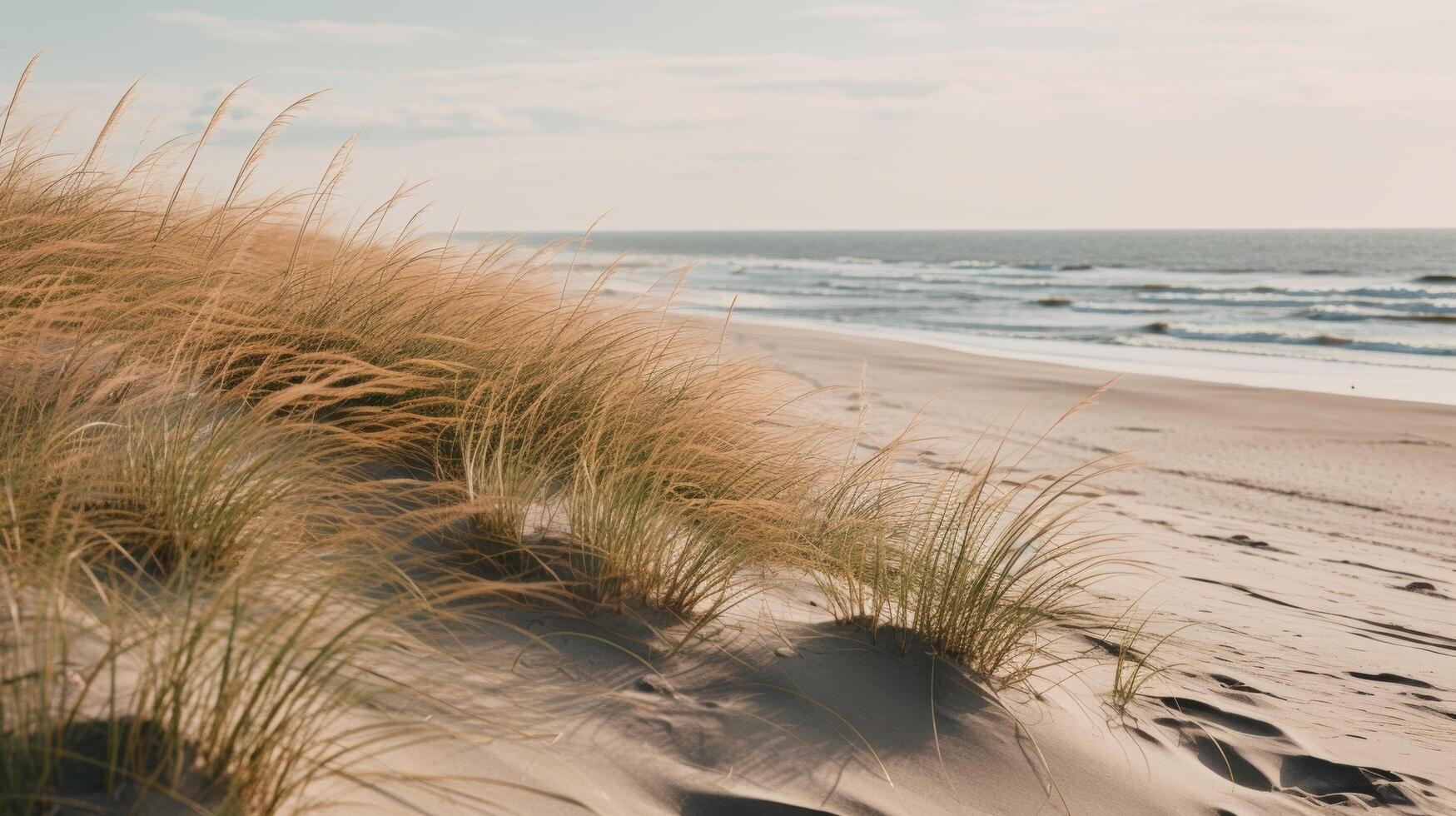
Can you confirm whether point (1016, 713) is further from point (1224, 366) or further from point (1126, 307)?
point (1126, 307)

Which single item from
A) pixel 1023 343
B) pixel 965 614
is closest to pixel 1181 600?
pixel 965 614

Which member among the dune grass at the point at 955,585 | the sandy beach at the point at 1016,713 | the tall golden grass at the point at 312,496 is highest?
the tall golden grass at the point at 312,496

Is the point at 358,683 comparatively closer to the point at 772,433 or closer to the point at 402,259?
the point at 772,433

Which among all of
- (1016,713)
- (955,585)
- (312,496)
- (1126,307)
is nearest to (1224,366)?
(1126,307)

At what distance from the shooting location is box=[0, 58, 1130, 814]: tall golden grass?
1431 millimetres

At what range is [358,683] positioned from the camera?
1806 mm

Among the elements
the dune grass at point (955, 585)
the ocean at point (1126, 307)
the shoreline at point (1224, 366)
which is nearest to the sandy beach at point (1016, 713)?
the dune grass at point (955, 585)

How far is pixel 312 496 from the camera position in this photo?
228 cm

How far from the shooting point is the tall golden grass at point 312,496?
1.43 metres

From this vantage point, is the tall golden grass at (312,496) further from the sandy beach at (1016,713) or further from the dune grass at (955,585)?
the sandy beach at (1016,713)

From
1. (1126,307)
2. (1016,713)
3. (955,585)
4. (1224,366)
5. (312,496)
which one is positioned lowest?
(1016,713)

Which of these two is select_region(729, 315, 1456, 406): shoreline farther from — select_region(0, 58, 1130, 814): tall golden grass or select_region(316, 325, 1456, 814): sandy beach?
select_region(0, 58, 1130, 814): tall golden grass

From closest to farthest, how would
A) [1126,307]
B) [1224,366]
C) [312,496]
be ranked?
1. [312,496]
2. [1224,366]
3. [1126,307]

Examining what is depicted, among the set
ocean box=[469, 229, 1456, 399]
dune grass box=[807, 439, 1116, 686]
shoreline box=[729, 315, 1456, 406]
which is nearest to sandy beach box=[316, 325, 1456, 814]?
dune grass box=[807, 439, 1116, 686]
